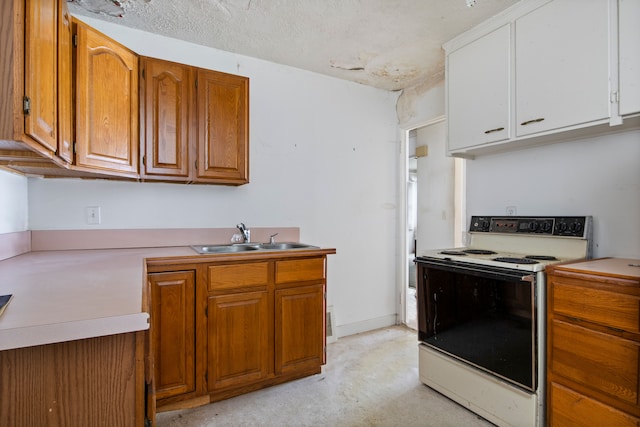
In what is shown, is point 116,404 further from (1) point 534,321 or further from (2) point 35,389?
(1) point 534,321

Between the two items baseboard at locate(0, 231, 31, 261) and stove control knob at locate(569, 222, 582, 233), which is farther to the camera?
stove control knob at locate(569, 222, 582, 233)

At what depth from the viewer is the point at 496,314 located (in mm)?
1776

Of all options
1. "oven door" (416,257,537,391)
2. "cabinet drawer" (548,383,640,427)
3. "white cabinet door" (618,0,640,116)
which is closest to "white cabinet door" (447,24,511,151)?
"white cabinet door" (618,0,640,116)

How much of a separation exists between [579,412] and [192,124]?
8.37ft

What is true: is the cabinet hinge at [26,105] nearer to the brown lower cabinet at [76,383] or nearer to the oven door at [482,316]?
the brown lower cabinet at [76,383]

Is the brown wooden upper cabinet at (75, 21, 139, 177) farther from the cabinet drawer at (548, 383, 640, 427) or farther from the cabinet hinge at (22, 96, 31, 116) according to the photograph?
the cabinet drawer at (548, 383, 640, 427)

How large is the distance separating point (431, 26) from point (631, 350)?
2.06 metres

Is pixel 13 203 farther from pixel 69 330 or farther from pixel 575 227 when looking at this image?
pixel 575 227

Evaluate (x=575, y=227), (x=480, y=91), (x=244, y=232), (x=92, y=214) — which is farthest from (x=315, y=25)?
(x=575, y=227)

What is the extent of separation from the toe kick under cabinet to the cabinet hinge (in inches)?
37.1

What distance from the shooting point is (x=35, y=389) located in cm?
78

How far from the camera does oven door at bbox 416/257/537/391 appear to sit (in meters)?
1.63

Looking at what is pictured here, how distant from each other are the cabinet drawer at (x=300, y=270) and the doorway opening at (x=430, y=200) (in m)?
1.42

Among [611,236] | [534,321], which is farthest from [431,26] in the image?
[534,321]
